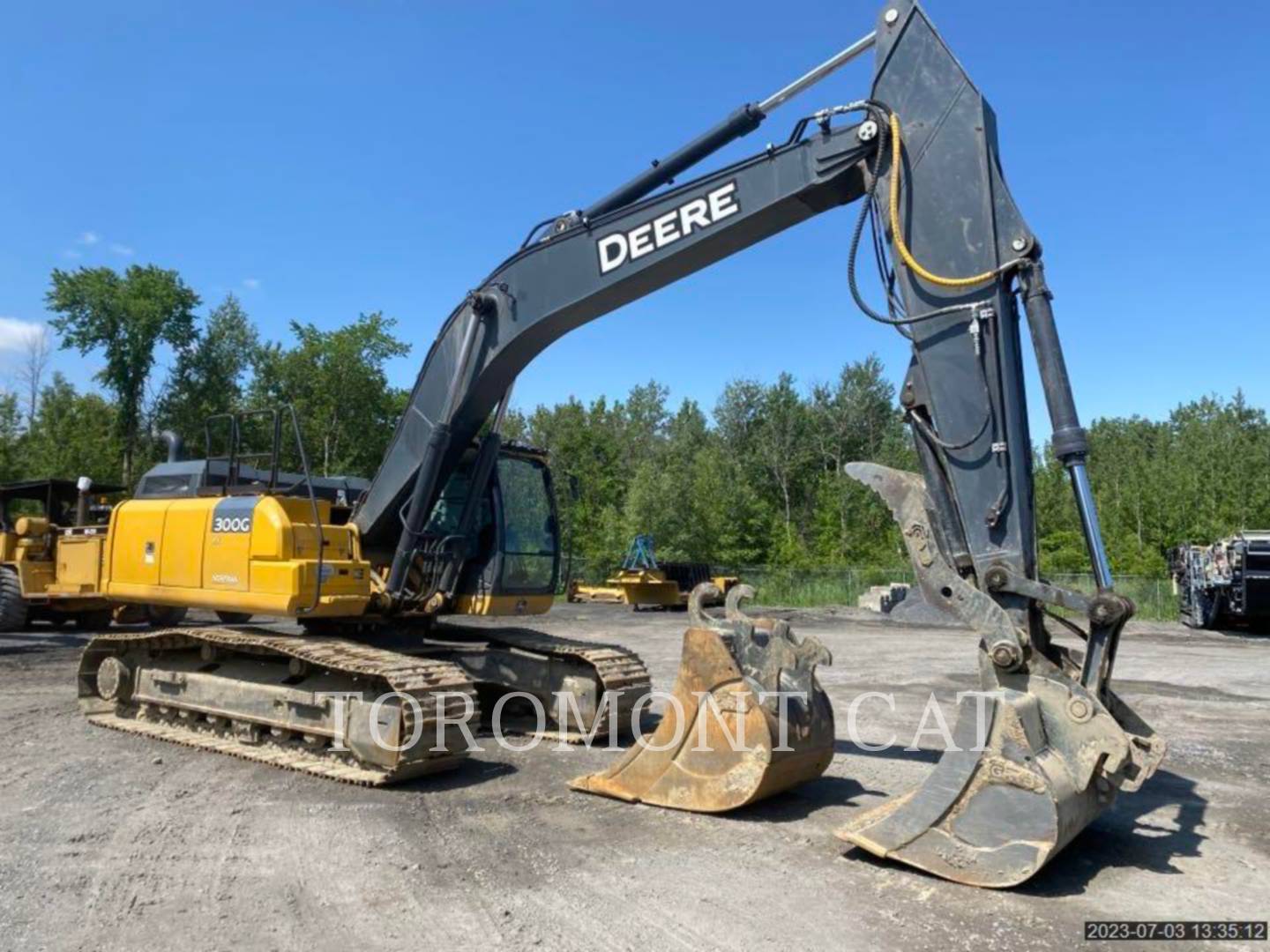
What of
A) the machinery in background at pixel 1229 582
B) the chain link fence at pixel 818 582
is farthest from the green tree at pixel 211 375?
the machinery in background at pixel 1229 582

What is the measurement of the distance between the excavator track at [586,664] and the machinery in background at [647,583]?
17798mm

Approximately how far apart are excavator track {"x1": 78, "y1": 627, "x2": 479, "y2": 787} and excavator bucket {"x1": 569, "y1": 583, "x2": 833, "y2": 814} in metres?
1.47

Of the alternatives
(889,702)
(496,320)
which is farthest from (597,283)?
(889,702)

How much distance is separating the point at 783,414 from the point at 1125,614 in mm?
54346

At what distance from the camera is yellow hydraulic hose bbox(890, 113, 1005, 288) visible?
17.6 ft

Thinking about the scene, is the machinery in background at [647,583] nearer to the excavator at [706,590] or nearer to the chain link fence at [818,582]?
the chain link fence at [818,582]

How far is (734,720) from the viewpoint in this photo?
19.1 feet

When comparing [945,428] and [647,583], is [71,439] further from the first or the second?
[945,428]

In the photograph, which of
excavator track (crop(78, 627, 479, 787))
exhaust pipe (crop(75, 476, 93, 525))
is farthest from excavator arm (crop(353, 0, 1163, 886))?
exhaust pipe (crop(75, 476, 93, 525))

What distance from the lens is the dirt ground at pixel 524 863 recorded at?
412 cm

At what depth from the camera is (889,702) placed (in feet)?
35.5

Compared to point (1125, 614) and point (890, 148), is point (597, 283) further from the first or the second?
point (1125, 614)

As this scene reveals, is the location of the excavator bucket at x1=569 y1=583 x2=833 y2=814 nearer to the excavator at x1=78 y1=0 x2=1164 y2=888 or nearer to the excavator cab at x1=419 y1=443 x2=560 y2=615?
the excavator at x1=78 y1=0 x2=1164 y2=888

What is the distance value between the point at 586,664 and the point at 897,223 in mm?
4502
